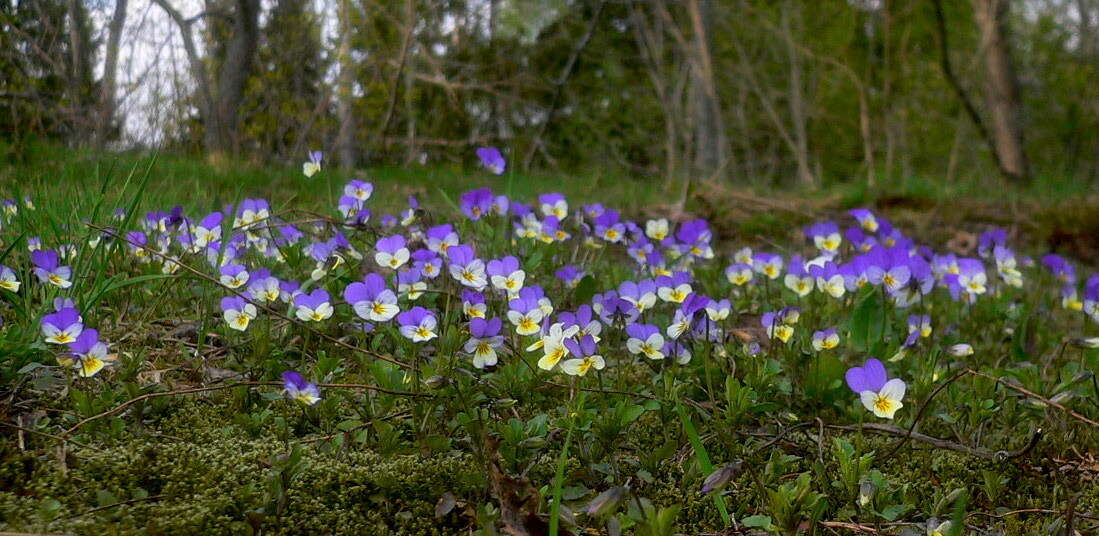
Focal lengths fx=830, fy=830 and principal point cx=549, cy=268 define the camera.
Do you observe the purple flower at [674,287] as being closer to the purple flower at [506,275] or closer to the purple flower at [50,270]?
the purple flower at [506,275]

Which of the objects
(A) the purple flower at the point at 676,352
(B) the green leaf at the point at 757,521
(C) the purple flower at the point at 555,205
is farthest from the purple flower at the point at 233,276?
(B) the green leaf at the point at 757,521

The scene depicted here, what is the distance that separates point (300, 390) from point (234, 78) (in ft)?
13.3

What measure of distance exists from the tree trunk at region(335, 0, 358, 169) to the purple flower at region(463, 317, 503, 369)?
14.8 ft

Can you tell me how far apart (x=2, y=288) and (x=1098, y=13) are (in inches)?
742

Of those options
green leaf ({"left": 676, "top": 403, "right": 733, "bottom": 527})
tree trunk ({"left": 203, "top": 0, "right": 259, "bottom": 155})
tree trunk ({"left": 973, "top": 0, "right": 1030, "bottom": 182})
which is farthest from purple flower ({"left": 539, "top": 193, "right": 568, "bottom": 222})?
tree trunk ({"left": 973, "top": 0, "right": 1030, "bottom": 182})

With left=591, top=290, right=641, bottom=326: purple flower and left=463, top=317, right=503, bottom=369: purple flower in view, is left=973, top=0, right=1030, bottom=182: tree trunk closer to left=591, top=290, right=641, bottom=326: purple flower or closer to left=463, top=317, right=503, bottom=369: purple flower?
left=591, top=290, right=641, bottom=326: purple flower

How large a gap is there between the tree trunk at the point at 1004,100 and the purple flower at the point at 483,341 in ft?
27.1

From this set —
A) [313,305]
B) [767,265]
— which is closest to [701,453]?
[313,305]

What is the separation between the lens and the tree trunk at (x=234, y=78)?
487cm

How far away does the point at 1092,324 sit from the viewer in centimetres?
348

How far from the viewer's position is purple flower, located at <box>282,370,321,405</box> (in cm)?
174

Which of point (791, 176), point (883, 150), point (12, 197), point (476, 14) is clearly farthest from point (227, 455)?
point (883, 150)

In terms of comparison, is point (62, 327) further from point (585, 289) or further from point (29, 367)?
point (585, 289)

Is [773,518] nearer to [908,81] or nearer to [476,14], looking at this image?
[476,14]
